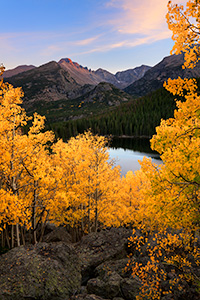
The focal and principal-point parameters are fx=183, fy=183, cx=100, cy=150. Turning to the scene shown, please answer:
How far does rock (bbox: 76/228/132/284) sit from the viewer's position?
13.0 m

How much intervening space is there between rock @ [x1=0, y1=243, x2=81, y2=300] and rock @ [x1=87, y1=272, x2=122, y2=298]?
994mm

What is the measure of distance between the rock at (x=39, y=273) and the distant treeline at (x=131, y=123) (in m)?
126

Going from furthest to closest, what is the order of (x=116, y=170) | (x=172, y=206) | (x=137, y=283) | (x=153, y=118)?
(x=153, y=118), (x=116, y=170), (x=137, y=283), (x=172, y=206)

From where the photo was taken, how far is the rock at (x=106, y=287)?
Answer: 32.9ft

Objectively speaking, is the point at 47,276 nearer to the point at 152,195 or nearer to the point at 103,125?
the point at 152,195

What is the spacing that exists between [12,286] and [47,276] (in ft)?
5.69

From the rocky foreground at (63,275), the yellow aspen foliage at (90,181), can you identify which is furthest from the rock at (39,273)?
the yellow aspen foliage at (90,181)

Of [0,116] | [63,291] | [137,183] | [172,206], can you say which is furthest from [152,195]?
[137,183]

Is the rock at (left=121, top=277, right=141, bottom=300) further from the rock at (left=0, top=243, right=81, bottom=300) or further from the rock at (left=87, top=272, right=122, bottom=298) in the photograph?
the rock at (left=0, top=243, right=81, bottom=300)

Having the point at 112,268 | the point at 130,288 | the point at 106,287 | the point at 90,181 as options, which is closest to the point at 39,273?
the point at 106,287

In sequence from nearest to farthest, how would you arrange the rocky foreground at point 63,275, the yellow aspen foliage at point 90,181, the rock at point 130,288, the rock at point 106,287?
the rocky foreground at point 63,275 < the rock at point 130,288 < the rock at point 106,287 < the yellow aspen foliage at point 90,181

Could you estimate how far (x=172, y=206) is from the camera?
860cm

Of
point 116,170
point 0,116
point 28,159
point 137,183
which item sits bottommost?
→ point 137,183

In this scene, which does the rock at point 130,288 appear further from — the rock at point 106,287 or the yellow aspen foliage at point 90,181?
the yellow aspen foliage at point 90,181
